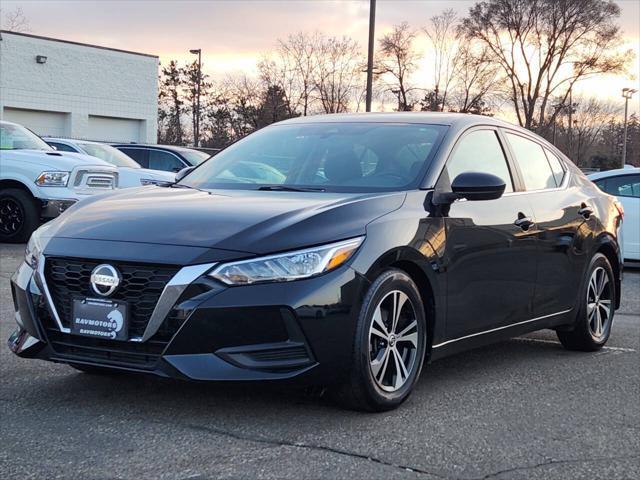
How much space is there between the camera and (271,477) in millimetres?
3328

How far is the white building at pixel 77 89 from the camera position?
109ft

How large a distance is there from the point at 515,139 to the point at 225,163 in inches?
75.8

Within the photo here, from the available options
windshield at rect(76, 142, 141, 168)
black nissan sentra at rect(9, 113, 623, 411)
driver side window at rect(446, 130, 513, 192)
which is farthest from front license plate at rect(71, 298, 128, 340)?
windshield at rect(76, 142, 141, 168)

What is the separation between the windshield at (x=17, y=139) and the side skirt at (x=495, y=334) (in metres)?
8.77

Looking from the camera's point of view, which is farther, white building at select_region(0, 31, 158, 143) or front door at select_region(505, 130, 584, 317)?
white building at select_region(0, 31, 158, 143)

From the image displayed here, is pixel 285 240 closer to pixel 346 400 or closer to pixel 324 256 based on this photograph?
pixel 324 256

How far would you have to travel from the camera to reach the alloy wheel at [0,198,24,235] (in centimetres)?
1162

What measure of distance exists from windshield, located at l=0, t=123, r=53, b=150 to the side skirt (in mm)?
8774

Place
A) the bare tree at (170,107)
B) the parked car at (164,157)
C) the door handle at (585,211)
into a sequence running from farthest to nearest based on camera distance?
1. the bare tree at (170,107)
2. the parked car at (164,157)
3. the door handle at (585,211)

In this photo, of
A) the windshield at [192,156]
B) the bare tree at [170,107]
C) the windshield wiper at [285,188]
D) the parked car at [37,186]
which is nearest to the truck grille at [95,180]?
the parked car at [37,186]

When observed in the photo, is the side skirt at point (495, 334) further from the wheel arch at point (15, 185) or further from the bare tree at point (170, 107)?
the bare tree at point (170, 107)

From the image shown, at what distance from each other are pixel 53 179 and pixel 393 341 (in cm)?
833

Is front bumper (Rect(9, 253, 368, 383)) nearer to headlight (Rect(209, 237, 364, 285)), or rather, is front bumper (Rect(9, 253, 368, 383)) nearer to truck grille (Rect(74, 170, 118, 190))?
headlight (Rect(209, 237, 364, 285))

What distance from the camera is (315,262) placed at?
385cm
